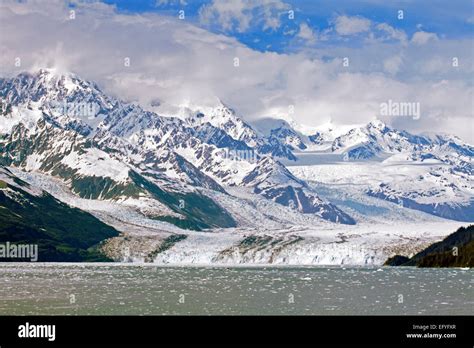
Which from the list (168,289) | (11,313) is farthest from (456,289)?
(11,313)
